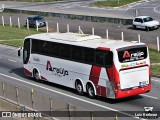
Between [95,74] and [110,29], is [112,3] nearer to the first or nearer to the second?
[110,29]

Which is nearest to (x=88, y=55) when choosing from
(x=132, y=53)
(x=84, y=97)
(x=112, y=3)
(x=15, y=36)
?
(x=84, y=97)

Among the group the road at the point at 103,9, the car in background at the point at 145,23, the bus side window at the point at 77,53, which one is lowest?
the road at the point at 103,9

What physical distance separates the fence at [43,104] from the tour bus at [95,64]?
3685 millimetres

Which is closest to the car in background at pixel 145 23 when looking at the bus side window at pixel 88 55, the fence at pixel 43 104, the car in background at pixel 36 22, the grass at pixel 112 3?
the car in background at pixel 36 22

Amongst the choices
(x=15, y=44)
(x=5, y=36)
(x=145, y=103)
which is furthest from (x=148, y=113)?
(x=5, y=36)

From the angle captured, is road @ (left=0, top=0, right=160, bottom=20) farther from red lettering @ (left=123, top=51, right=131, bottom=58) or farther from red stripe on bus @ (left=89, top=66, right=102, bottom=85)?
red lettering @ (left=123, top=51, right=131, bottom=58)

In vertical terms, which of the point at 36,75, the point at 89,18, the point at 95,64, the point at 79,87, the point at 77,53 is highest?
the point at 77,53

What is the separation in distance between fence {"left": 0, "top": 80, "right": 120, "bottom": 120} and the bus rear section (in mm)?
4043

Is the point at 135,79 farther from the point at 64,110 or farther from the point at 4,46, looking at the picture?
the point at 4,46

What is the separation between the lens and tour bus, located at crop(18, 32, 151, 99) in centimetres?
2325

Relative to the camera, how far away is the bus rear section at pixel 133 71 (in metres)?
23.2

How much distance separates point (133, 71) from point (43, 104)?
545 centimetres

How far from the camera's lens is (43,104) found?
66.5 feet

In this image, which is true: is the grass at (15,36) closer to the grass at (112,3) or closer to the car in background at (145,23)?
the car in background at (145,23)
